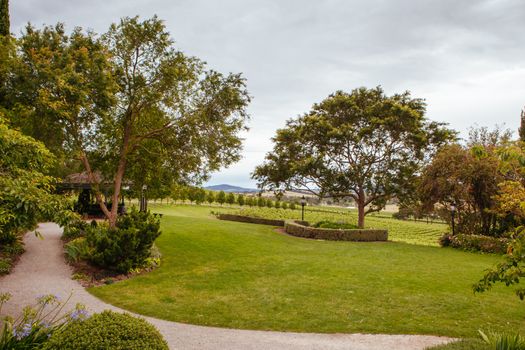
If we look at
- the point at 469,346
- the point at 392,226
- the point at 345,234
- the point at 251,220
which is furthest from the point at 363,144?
the point at 469,346

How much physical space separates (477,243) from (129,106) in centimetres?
2005

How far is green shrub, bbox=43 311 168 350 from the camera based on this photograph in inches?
160

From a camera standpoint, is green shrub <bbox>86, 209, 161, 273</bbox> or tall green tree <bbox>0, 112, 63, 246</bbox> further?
green shrub <bbox>86, 209, 161, 273</bbox>

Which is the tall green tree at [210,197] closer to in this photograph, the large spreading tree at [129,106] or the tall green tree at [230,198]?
the tall green tree at [230,198]

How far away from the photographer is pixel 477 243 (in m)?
20.5

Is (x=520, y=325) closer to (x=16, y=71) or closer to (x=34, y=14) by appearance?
(x=16, y=71)

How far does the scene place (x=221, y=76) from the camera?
15.7 metres

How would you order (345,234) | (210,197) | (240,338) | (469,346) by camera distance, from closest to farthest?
(469,346) → (240,338) → (345,234) → (210,197)

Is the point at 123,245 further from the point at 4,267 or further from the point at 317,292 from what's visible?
the point at 317,292

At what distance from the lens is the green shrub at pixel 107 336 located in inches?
160

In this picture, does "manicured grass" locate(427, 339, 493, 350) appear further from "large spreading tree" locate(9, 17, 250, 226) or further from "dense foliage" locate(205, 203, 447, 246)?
"dense foliage" locate(205, 203, 447, 246)

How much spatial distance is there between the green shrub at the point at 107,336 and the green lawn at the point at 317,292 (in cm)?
439

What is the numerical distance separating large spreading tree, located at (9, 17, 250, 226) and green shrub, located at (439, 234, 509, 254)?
1496cm

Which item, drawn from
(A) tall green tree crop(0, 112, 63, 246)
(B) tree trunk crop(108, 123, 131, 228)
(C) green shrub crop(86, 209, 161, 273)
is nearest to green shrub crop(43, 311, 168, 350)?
(A) tall green tree crop(0, 112, 63, 246)
